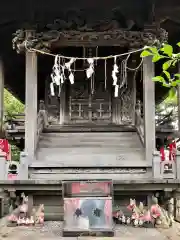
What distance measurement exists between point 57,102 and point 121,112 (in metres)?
2.50

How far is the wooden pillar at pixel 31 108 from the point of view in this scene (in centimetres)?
1002

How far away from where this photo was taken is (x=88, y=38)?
10594 millimetres

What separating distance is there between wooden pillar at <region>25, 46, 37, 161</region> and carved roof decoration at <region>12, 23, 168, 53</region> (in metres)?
0.37

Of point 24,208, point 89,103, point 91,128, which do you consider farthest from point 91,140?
point 24,208

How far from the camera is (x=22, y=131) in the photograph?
14805mm

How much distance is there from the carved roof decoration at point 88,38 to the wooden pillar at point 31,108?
0.37 metres

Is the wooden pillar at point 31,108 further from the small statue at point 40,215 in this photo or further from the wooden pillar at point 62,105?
the wooden pillar at point 62,105

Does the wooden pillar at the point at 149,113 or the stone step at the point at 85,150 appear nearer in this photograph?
the wooden pillar at the point at 149,113

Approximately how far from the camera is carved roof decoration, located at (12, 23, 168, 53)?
1041 cm

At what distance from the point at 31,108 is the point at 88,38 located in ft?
8.53

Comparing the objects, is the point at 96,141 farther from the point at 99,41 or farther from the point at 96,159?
the point at 99,41

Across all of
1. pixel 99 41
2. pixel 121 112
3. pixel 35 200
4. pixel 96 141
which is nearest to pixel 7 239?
pixel 35 200

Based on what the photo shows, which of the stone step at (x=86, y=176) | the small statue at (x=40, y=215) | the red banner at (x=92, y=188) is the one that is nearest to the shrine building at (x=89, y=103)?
the stone step at (x=86, y=176)

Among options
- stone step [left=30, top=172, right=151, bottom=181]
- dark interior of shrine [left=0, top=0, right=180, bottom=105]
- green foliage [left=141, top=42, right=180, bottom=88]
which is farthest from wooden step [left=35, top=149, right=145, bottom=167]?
green foliage [left=141, top=42, right=180, bottom=88]
